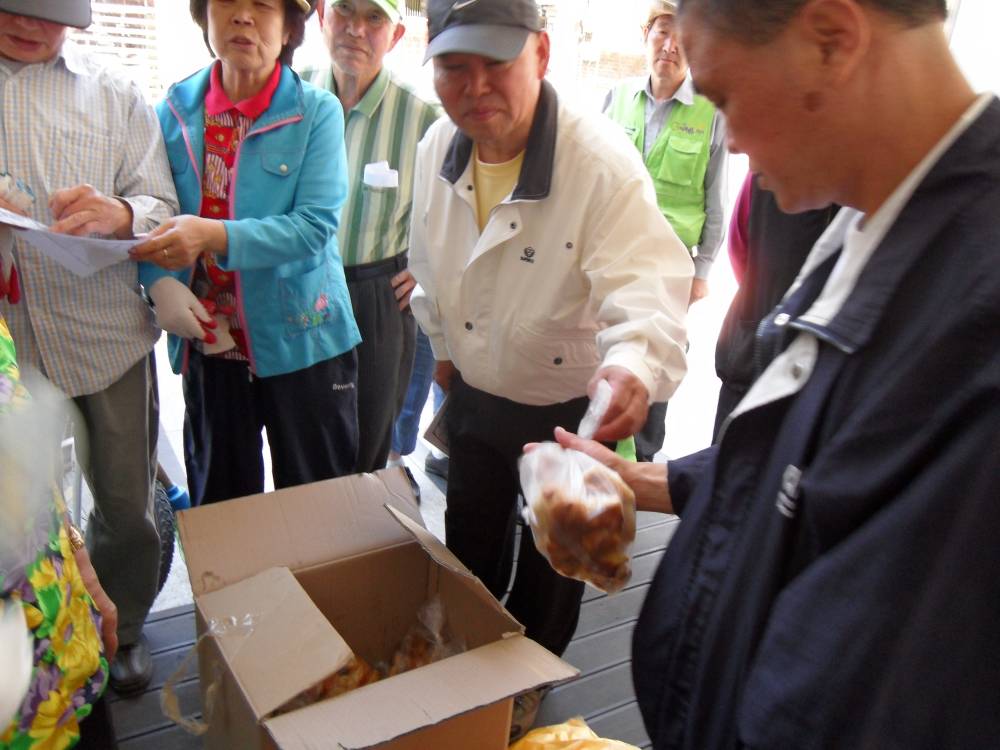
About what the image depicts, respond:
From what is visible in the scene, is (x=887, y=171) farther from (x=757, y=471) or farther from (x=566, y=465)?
(x=566, y=465)

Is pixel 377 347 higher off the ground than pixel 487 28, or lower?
lower

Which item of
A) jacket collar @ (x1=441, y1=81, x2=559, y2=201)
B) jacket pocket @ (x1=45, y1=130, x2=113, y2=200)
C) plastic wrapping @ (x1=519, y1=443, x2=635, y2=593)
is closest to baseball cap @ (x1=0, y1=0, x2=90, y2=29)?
jacket pocket @ (x1=45, y1=130, x2=113, y2=200)

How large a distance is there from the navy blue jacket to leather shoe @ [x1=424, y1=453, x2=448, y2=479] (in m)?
2.37

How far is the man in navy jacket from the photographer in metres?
0.65

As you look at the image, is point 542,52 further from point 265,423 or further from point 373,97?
point 265,423

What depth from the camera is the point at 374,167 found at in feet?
7.79

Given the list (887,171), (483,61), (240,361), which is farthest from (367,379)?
(887,171)

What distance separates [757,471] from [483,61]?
0.99 metres

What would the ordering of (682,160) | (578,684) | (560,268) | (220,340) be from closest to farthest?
(560,268) < (220,340) < (578,684) < (682,160)

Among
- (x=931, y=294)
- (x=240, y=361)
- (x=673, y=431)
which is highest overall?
(x=931, y=294)

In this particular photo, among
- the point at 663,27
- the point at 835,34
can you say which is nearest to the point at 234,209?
the point at 835,34

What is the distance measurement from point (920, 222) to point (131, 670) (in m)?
2.05

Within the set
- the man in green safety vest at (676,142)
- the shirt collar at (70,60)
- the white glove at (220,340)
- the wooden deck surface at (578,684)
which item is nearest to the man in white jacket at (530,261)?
the wooden deck surface at (578,684)

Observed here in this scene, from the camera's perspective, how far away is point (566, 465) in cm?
118
